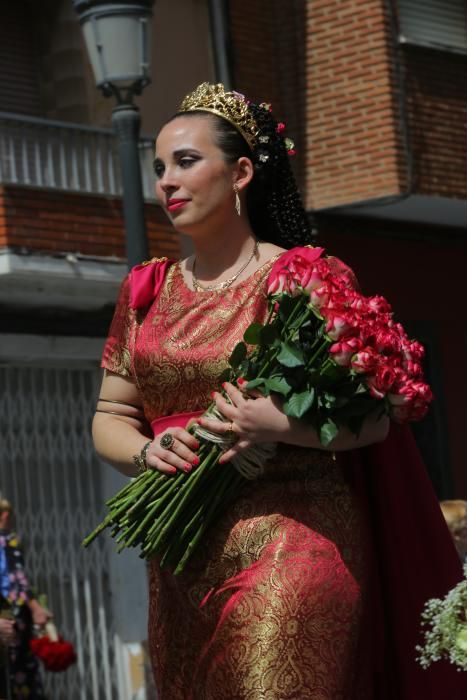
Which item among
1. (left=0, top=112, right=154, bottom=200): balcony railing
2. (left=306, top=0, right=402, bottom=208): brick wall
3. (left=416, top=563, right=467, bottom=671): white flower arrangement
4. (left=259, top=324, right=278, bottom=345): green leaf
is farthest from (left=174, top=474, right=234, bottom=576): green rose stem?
(left=306, top=0, right=402, bottom=208): brick wall

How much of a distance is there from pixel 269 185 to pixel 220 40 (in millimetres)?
10891

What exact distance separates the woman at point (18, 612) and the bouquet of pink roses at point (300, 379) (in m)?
6.57

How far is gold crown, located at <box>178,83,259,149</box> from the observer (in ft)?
15.8

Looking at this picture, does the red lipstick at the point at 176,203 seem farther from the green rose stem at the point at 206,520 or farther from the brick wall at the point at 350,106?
the brick wall at the point at 350,106

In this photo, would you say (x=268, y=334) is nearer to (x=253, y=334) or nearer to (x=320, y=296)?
(x=253, y=334)

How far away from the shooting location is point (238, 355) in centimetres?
448

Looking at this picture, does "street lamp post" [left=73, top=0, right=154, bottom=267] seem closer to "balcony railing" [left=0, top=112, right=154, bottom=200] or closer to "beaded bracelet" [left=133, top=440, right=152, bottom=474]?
"balcony railing" [left=0, top=112, right=154, bottom=200]

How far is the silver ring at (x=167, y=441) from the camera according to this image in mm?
4547

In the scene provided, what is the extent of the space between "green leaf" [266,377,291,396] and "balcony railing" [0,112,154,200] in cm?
907

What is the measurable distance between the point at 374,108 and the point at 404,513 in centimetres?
1140

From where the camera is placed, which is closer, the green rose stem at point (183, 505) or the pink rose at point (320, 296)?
the pink rose at point (320, 296)

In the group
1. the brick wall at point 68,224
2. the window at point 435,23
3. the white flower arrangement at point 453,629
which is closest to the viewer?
the white flower arrangement at point 453,629

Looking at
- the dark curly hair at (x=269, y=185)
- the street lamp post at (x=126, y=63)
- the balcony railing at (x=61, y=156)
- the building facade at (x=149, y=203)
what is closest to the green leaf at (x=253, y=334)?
the dark curly hair at (x=269, y=185)

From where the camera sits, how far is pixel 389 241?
55.3 ft
